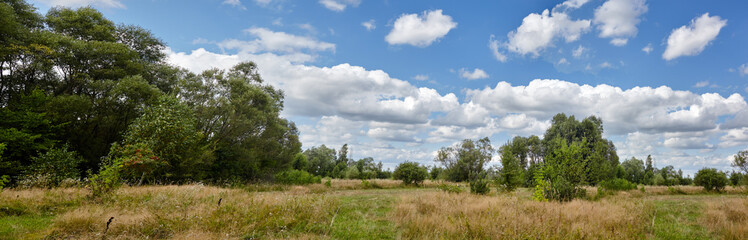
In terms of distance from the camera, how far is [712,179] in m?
29.5

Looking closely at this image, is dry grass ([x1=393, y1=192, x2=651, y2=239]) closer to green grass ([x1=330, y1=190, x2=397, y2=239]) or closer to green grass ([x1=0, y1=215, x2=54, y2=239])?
green grass ([x1=330, y1=190, x2=397, y2=239])

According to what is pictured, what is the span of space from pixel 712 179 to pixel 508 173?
92.4ft

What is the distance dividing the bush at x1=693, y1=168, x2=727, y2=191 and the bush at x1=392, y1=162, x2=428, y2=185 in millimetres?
28155

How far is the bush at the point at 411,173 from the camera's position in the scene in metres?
32.3

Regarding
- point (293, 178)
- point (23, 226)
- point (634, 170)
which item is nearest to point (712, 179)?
point (293, 178)

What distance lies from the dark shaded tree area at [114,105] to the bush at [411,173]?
13.9 meters

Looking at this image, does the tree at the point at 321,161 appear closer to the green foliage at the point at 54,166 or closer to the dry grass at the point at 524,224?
the green foliage at the point at 54,166

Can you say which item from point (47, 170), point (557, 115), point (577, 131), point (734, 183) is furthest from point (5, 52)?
point (734, 183)

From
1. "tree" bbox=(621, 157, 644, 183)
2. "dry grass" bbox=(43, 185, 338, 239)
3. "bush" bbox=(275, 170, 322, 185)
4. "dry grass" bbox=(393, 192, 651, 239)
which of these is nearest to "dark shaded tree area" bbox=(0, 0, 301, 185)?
"bush" bbox=(275, 170, 322, 185)

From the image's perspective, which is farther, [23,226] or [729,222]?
[729,222]

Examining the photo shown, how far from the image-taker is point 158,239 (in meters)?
6.60

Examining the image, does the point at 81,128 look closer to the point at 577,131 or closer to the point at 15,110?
the point at 15,110

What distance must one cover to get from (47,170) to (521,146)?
58.4 m

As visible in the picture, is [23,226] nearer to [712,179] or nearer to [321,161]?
[712,179]
